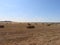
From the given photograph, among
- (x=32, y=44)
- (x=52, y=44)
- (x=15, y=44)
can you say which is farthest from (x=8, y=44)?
(x=52, y=44)

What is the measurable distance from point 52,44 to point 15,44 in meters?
3.80

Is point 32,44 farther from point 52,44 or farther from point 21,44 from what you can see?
point 52,44

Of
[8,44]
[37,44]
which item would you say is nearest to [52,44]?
[37,44]

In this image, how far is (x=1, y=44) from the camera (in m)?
14.3

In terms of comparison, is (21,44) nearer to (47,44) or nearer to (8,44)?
(8,44)

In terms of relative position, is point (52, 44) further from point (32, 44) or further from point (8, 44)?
point (8, 44)

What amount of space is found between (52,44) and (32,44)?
2.04 m

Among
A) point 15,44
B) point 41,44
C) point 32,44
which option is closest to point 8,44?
point 15,44

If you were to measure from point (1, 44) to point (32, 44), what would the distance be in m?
3.27

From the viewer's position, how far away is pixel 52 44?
1384 cm

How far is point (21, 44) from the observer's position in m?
14.0

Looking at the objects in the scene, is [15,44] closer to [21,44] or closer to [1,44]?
[21,44]

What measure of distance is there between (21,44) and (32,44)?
114 cm

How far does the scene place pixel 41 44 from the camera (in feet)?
45.5
